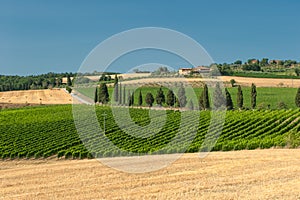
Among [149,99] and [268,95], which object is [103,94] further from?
[268,95]

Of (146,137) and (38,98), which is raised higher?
(38,98)

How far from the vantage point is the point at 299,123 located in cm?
4494

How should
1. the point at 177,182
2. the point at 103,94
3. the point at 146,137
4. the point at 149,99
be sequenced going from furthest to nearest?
the point at 149,99, the point at 103,94, the point at 146,137, the point at 177,182

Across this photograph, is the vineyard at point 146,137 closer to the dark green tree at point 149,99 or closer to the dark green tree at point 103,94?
the dark green tree at point 103,94

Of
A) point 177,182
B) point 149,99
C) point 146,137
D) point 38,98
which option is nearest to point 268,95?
point 149,99

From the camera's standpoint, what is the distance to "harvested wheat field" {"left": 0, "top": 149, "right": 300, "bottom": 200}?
1314cm

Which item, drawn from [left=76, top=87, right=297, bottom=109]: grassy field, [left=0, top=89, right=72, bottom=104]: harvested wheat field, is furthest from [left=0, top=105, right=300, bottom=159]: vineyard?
[left=0, top=89, right=72, bottom=104]: harvested wheat field

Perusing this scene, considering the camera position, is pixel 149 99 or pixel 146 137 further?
pixel 149 99

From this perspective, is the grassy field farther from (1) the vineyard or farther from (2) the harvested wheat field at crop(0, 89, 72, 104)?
(1) the vineyard

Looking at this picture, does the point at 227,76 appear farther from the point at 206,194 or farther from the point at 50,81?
the point at 206,194

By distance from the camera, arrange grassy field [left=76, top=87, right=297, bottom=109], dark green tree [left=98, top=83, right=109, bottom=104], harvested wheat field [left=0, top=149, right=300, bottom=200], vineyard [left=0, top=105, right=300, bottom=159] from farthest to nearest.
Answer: dark green tree [left=98, top=83, right=109, bottom=104] → grassy field [left=76, top=87, right=297, bottom=109] → vineyard [left=0, top=105, right=300, bottom=159] → harvested wheat field [left=0, top=149, right=300, bottom=200]

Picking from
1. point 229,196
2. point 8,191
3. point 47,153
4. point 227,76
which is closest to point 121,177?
point 8,191

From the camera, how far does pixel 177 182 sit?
604 inches

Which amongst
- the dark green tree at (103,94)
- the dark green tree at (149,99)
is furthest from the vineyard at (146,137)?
the dark green tree at (149,99)
